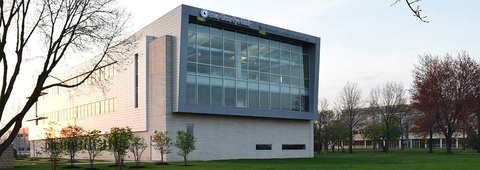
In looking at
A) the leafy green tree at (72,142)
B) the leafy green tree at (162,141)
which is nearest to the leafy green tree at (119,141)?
the leafy green tree at (72,142)

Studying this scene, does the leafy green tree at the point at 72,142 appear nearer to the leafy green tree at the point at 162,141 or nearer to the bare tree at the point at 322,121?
the leafy green tree at the point at 162,141

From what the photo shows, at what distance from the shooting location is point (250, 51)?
4919 centimetres

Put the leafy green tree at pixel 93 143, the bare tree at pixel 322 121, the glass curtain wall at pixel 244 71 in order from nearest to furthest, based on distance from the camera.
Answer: the leafy green tree at pixel 93 143 < the glass curtain wall at pixel 244 71 < the bare tree at pixel 322 121

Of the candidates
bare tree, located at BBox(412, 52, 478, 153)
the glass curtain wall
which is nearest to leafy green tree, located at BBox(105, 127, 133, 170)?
the glass curtain wall

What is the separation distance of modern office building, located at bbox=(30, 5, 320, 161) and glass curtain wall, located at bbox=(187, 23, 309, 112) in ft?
0.29

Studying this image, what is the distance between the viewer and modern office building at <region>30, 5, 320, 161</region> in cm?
4412

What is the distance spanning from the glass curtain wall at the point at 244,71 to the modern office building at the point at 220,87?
9 centimetres

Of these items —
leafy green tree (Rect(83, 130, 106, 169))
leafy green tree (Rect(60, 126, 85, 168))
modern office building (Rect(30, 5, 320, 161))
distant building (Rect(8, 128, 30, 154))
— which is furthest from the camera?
distant building (Rect(8, 128, 30, 154))

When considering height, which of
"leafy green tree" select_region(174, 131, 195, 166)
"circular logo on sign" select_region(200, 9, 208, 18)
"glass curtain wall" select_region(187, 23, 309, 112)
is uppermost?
"circular logo on sign" select_region(200, 9, 208, 18)

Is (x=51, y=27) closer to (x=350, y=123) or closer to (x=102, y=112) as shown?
(x=102, y=112)

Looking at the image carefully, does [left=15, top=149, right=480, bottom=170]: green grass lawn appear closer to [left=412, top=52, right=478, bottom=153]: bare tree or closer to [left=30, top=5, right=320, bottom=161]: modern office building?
[left=30, top=5, right=320, bottom=161]: modern office building

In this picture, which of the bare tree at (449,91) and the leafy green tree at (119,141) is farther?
the bare tree at (449,91)

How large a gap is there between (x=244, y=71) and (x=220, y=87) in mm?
3350

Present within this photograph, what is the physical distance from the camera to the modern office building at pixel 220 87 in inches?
1737
